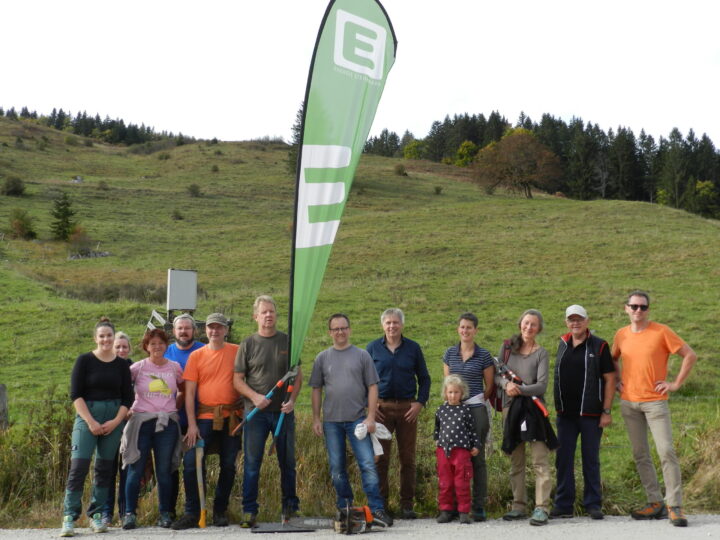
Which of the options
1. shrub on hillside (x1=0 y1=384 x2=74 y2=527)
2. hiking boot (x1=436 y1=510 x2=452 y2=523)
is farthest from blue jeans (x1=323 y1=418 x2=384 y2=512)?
shrub on hillside (x1=0 y1=384 x2=74 y2=527)

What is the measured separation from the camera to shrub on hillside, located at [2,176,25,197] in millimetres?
57188

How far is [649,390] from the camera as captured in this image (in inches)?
261

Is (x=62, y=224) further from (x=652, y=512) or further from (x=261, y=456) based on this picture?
(x=652, y=512)

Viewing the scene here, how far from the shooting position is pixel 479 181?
7519cm

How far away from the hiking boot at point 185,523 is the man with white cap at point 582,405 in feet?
10.7

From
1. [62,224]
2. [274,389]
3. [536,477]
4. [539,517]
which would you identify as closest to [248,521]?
[274,389]

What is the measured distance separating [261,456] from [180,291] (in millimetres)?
6797

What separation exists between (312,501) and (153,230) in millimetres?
45295

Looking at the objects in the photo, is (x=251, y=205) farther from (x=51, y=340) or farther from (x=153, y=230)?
(x=51, y=340)

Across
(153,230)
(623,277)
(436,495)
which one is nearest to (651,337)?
(436,495)

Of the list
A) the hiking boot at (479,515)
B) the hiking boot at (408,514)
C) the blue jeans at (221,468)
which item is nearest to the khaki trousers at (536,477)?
the hiking boot at (479,515)

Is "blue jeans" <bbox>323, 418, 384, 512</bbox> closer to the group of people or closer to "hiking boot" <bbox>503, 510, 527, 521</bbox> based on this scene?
the group of people

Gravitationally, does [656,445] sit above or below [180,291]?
below

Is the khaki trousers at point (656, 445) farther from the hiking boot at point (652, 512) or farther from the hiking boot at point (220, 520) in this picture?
the hiking boot at point (220, 520)
